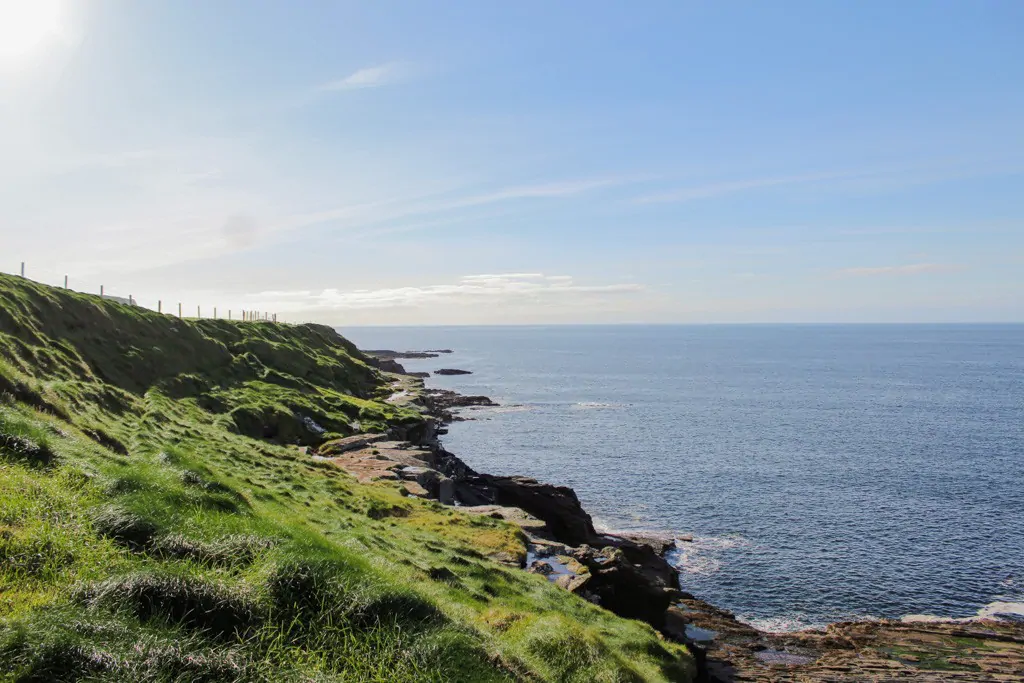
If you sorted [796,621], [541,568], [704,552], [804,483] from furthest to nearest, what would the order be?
[804,483]
[704,552]
[796,621]
[541,568]

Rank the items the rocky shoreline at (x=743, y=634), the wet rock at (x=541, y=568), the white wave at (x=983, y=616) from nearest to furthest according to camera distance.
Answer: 1. the wet rock at (x=541, y=568)
2. the rocky shoreline at (x=743, y=634)
3. the white wave at (x=983, y=616)

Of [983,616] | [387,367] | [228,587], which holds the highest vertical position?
[228,587]

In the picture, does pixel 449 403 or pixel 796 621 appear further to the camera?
pixel 449 403

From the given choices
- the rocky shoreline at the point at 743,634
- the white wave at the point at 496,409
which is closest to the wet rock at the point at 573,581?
the rocky shoreline at the point at 743,634

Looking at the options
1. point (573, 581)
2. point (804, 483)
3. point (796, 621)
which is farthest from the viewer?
point (804, 483)

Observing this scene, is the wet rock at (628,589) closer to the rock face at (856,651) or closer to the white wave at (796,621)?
the rock face at (856,651)

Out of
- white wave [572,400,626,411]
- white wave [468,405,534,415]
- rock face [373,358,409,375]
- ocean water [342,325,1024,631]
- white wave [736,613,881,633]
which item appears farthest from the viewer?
rock face [373,358,409,375]

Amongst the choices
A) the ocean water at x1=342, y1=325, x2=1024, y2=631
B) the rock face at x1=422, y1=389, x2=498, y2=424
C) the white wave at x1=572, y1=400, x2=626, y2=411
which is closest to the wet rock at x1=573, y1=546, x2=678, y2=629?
the ocean water at x1=342, y1=325, x2=1024, y2=631

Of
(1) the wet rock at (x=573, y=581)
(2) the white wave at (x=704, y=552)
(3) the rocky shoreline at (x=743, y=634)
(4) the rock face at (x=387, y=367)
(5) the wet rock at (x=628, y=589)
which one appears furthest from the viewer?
(4) the rock face at (x=387, y=367)

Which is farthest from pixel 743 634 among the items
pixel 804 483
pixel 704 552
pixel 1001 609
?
pixel 804 483

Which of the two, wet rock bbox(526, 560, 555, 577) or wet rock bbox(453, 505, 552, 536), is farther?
wet rock bbox(453, 505, 552, 536)

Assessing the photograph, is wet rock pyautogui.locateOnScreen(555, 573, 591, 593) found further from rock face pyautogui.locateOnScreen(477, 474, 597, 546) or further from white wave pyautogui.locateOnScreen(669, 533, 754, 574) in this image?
white wave pyautogui.locateOnScreen(669, 533, 754, 574)

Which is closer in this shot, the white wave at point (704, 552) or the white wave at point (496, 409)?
the white wave at point (704, 552)

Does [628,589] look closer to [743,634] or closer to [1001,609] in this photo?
[743,634]
